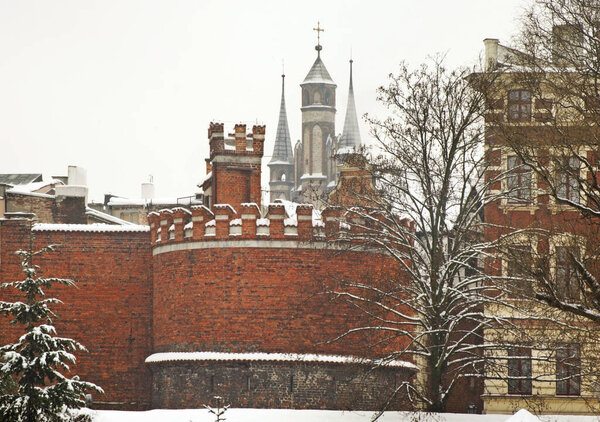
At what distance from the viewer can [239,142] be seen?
4006cm

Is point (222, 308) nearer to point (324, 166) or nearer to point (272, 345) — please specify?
point (272, 345)

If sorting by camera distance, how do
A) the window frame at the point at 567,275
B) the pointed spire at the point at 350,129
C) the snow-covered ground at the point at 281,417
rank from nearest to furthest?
the window frame at the point at 567,275 < the snow-covered ground at the point at 281,417 < the pointed spire at the point at 350,129

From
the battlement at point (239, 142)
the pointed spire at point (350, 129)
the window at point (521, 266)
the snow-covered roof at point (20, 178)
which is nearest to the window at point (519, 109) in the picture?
the window at point (521, 266)

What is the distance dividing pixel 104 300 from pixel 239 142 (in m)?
6.56

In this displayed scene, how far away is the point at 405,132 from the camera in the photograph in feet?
105

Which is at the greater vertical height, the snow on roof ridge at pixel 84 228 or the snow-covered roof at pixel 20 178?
the snow-covered roof at pixel 20 178

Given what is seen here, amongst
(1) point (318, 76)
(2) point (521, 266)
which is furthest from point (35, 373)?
(1) point (318, 76)

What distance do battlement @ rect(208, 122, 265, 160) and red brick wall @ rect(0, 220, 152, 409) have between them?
12.3 ft

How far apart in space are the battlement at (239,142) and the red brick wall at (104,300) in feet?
12.3

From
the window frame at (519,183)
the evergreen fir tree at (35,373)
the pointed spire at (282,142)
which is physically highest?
the pointed spire at (282,142)

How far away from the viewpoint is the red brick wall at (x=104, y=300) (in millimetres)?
38844

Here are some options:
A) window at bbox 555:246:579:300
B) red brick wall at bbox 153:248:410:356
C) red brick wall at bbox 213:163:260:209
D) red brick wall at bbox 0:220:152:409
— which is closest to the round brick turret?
red brick wall at bbox 153:248:410:356

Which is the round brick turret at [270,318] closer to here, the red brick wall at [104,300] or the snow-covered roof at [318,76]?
the red brick wall at [104,300]

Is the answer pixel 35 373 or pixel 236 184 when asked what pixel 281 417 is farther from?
pixel 236 184
